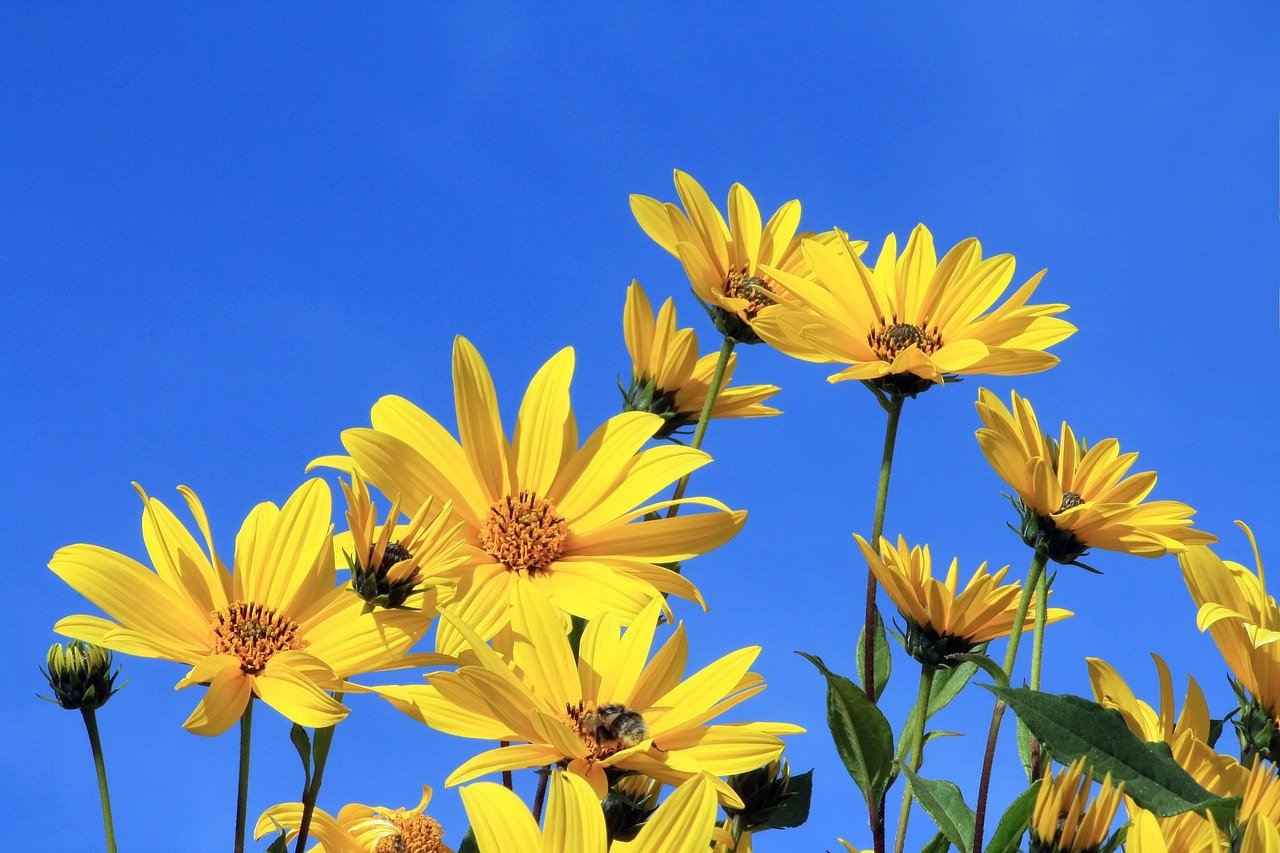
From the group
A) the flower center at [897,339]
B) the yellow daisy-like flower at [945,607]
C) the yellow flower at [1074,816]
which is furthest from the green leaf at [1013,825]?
the flower center at [897,339]

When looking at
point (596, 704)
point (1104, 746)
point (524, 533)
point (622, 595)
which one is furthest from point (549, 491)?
point (1104, 746)

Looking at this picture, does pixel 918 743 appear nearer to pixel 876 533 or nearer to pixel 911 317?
pixel 876 533

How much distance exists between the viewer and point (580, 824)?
1.14m

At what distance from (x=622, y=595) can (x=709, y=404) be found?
56 cm

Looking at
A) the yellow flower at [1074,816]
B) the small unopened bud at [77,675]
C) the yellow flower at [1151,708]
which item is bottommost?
the yellow flower at [1074,816]

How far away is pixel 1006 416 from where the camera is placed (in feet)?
6.32

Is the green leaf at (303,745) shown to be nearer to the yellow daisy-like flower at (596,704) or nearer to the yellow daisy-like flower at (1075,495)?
the yellow daisy-like flower at (596,704)

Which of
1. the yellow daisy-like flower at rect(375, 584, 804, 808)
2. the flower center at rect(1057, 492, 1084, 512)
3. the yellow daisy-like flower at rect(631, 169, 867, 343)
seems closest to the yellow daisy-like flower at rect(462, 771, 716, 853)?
the yellow daisy-like flower at rect(375, 584, 804, 808)

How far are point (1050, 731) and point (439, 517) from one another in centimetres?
71

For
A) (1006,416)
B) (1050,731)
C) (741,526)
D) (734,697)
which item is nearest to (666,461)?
(741,526)

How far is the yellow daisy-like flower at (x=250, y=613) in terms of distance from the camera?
1.44 m

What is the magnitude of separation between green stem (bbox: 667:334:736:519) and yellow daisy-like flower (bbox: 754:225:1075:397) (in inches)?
5.8

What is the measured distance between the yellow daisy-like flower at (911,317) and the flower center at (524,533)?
0.46 m

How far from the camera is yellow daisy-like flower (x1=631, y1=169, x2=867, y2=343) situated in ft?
7.66
